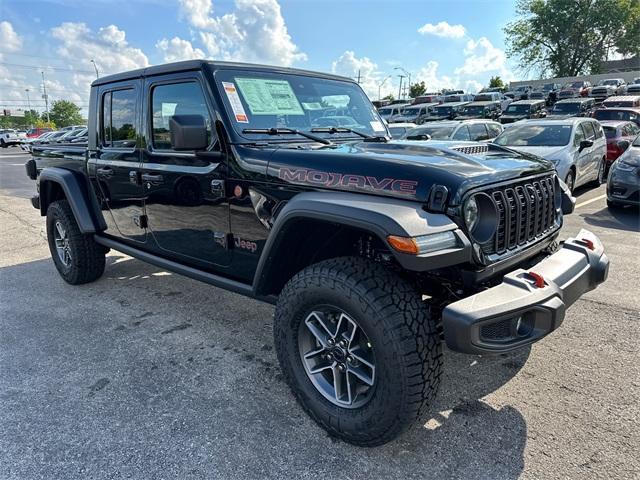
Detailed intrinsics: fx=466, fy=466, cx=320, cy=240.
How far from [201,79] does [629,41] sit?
6489 centimetres

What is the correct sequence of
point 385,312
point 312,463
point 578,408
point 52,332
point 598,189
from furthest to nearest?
point 598,189 < point 52,332 < point 578,408 < point 312,463 < point 385,312

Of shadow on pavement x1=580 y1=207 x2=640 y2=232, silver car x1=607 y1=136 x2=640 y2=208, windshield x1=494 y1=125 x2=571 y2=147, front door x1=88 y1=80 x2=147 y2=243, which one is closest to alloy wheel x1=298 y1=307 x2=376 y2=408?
front door x1=88 y1=80 x2=147 y2=243

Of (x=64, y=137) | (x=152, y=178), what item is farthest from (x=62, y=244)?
(x=64, y=137)

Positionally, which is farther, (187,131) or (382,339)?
(187,131)

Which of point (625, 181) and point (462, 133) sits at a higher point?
point (462, 133)

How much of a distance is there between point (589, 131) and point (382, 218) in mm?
9494

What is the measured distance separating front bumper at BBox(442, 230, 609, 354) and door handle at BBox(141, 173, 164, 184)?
2.38m

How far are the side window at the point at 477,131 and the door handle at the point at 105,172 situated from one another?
350 inches

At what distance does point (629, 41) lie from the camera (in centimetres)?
5272

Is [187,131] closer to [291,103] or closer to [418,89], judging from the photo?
[291,103]

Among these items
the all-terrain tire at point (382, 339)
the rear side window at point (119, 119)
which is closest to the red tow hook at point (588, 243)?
the all-terrain tire at point (382, 339)

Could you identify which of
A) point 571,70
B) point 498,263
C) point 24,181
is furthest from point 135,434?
point 571,70

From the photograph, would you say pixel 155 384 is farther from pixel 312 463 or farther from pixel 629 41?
pixel 629 41

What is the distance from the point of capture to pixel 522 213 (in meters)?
2.54
